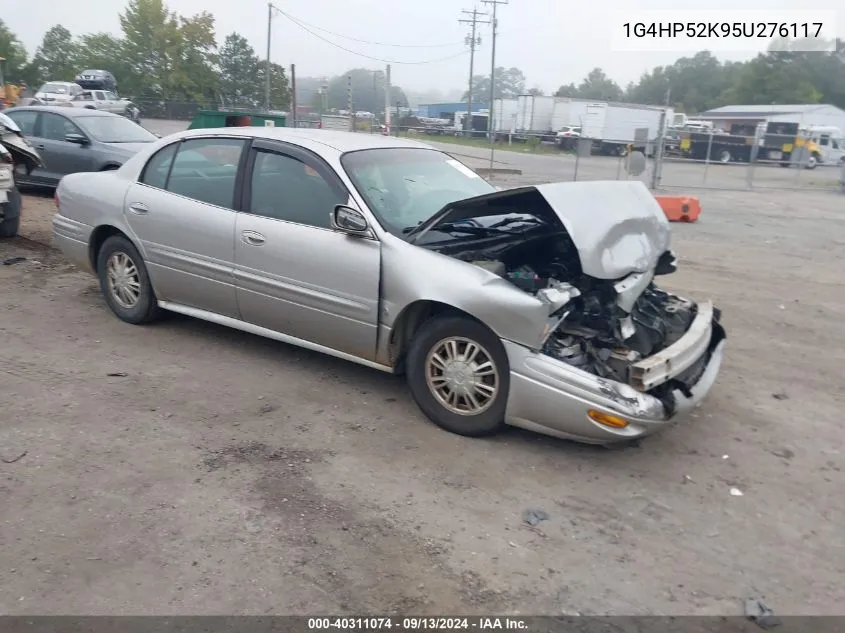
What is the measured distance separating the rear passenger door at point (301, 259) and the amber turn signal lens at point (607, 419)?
1.46 metres

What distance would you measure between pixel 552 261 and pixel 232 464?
232cm

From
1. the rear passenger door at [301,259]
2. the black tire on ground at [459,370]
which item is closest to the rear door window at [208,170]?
the rear passenger door at [301,259]

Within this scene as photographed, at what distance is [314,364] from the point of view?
542 centimetres

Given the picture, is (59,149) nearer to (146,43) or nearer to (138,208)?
(138,208)

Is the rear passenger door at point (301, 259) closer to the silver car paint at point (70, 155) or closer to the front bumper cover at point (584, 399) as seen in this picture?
the front bumper cover at point (584, 399)

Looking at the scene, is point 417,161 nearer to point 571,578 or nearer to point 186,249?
point 186,249

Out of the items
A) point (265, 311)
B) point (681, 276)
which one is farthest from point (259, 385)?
point (681, 276)

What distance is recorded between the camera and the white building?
162ft

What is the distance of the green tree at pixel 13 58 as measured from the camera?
5706 centimetres

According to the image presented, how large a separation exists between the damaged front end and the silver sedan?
0.04 feet

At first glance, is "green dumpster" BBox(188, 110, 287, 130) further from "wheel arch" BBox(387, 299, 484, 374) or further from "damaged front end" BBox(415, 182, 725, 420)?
"wheel arch" BBox(387, 299, 484, 374)

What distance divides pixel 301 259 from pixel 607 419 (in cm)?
219

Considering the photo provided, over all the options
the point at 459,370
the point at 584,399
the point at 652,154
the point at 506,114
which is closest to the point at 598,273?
the point at 584,399

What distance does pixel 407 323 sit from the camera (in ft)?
15.1
